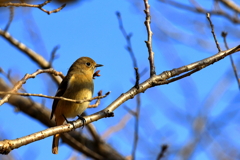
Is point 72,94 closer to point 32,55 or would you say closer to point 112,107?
point 32,55

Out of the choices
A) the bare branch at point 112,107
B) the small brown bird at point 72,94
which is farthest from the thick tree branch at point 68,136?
the bare branch at point 112,107

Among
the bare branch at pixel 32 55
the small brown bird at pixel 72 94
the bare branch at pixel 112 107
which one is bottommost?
the bare branch at pixel 112 107

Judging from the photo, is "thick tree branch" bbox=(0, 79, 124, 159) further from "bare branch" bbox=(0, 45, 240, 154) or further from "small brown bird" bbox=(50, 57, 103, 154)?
"bare branch" bbox=(0, 45, 240, 154)

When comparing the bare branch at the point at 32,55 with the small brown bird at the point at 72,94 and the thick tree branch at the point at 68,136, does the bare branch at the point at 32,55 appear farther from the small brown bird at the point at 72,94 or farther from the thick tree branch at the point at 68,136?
the small brown bird at the point at 72,94

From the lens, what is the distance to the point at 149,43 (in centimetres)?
379

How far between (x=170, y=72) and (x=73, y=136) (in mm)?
3605

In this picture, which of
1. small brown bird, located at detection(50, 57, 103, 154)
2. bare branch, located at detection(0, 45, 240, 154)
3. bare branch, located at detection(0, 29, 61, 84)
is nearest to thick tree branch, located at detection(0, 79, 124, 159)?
bare branch, located at detection(0, 29, 61, 84)

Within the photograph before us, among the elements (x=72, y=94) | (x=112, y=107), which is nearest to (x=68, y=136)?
(x=72, y=94)

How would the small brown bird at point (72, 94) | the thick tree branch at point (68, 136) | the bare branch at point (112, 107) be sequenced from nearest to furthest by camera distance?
the bare branch at point (112, 107) → the small brown bird at point (72, 94) → the thick tree branch at point (68, 136)

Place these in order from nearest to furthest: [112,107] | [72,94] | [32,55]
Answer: [112,107] < [72,94] < [32,55]

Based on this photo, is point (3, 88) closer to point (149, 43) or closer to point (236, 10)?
point (149, 43)

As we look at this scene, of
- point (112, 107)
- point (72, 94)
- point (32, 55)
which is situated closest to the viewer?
point (112, 107)

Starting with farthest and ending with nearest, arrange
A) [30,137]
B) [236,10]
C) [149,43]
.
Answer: [236,10] < [149,43] < [30,137]

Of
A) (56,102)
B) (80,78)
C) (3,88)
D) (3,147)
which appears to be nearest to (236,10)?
(80,78)
